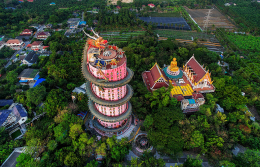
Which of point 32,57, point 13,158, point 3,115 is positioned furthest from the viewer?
point 32,57

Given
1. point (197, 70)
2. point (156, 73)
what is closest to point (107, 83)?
point (156, 73)

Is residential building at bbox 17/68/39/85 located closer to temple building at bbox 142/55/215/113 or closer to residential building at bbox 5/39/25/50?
residential building at bbox 5/39/25/50

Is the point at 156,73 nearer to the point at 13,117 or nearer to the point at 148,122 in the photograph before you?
the point at 148,122

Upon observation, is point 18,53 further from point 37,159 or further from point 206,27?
point 206,27

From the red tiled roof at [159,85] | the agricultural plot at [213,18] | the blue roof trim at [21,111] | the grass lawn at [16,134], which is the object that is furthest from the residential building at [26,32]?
the agricultural plot at [213,18]

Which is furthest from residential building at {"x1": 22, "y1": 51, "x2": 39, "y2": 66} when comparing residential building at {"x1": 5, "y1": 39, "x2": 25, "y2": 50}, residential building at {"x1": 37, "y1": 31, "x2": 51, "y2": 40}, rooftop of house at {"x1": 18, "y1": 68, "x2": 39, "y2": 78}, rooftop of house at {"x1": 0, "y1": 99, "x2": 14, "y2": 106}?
rooftop of house at {"x1": 0, "y1": 99, "x2": 14, "y2": 106}

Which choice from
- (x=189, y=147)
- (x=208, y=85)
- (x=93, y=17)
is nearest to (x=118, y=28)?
(x=93, y=17)
